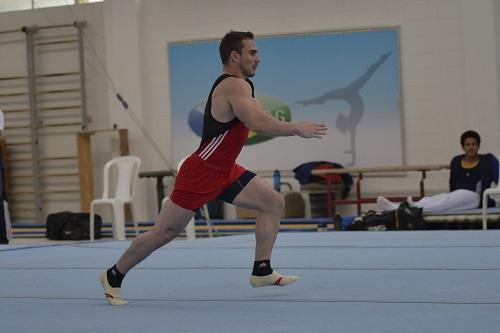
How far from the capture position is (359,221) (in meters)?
7.98

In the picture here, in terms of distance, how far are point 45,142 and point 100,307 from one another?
905 cm

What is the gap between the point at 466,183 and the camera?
320 inches

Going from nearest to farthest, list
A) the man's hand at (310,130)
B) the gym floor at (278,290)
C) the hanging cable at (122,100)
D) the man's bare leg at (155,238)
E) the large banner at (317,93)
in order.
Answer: the gym floor at (278,290), the man's hand at (310,130), the man's bare leg at (155,238), the large banner at (317,93), the hanging cable at (122,100)

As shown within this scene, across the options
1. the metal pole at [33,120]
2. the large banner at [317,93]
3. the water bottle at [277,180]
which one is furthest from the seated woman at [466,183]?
the metal pole at [33,120]

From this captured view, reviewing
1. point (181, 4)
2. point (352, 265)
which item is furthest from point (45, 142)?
point (352, 265)

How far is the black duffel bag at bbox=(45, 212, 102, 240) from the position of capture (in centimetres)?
1057

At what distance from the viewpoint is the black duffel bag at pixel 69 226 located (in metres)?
10.6

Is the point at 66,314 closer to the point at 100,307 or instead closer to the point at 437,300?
the point at 100,307

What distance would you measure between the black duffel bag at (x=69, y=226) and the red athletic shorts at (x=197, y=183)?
744cm

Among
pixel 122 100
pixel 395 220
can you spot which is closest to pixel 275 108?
pixel 122 100

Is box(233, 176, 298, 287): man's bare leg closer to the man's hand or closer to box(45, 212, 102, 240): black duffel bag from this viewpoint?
the man's hand

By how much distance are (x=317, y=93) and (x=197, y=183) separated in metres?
7.69

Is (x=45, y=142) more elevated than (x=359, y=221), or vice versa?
(x=45, y=142)

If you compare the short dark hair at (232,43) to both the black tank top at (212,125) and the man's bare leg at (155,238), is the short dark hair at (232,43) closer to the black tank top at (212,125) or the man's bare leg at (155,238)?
the black tank top at (212,125)
